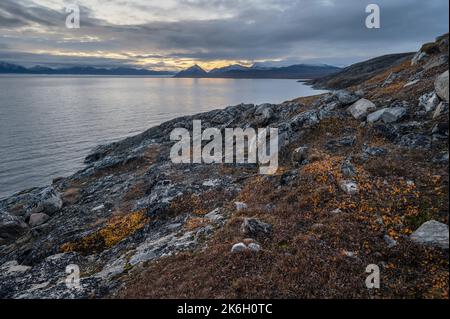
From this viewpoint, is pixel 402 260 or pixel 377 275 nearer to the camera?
pixel 377 275

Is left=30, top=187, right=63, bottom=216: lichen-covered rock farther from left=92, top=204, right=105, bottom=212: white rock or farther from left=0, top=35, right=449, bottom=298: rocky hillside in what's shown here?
left=92, top=204, right=105, bottom=212: white rock

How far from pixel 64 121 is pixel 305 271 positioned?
9334 cm

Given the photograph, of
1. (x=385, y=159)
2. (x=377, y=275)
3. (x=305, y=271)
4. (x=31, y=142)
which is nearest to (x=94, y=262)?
(x=305, y=271)

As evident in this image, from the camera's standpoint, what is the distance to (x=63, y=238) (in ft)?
72.2

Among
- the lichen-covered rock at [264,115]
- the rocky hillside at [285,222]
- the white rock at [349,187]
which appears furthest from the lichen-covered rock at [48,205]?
the white rock at [349,187]

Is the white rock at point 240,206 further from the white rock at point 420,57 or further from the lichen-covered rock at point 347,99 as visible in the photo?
the white rock at point 420,57

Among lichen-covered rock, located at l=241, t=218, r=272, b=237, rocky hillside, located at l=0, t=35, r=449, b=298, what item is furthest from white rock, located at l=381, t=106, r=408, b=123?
lichen-covered rock, located at l=241, t=218, r=272, b=237

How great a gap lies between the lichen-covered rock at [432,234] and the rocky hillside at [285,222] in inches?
1.4

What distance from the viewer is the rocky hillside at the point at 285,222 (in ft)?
37.2

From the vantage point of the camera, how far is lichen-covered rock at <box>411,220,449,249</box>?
37.7 ft

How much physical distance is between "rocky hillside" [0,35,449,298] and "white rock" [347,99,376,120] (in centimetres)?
13
